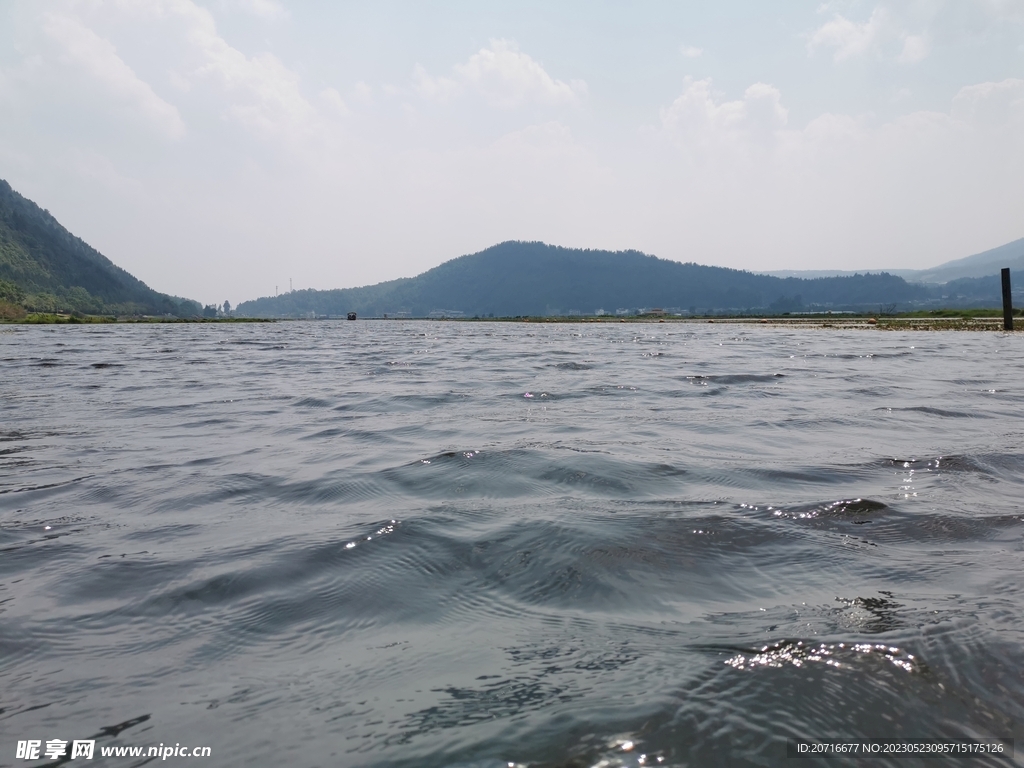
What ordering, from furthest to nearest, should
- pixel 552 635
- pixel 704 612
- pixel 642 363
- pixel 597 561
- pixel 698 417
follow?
pixel 642 363 < pixel 698 417 < pixel 597 561 < pixel 704 612 < pixel 552 635

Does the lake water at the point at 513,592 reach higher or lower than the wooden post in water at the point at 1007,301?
lower

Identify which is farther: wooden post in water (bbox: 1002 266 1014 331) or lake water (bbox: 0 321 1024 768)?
wooden post in water (bbox: 1002 266 1014 331)

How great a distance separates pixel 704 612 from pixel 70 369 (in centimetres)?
2099

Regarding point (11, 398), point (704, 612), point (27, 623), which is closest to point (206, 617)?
point (27, 623)

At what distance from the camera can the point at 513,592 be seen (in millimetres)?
3613

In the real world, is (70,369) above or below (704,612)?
above

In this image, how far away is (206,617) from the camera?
335 cm

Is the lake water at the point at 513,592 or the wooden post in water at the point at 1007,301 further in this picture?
the wooden post in water at the point at 1007,301

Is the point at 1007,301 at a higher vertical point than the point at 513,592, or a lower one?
higher

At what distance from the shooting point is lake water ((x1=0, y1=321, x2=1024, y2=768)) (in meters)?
2.36

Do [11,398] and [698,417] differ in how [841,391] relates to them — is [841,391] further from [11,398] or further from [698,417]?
[11,398]

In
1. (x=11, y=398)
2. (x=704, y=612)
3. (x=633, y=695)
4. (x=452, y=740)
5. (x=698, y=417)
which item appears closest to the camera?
(x=452, y=740)

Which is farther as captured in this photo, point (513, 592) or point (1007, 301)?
point (1007, 301)

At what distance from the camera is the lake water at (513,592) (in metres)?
2.36
